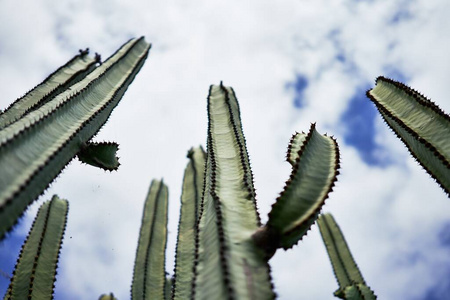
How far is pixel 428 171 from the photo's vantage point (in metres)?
2.53

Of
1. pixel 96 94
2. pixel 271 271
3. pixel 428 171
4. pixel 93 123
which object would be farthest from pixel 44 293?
pixel 428 171

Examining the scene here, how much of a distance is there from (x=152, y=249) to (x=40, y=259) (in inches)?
60.8

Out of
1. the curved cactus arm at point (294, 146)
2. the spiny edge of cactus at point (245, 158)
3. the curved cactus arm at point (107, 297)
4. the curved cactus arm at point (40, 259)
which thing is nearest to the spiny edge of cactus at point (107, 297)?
the curved cactus arm at point (107, 297)

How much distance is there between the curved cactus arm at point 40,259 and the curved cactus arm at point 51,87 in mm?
1118

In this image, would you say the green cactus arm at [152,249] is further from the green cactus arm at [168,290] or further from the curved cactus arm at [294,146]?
the curved cactus arm at [294,146]

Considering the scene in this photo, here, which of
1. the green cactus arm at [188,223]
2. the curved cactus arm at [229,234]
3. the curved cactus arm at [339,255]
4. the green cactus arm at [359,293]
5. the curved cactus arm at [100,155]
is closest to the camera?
the curved cactus arm at [229,234]

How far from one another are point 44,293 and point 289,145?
7.23 ft

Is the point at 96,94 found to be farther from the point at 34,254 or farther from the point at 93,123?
the point at 34,254

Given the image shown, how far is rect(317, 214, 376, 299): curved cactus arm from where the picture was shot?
491 centimetres

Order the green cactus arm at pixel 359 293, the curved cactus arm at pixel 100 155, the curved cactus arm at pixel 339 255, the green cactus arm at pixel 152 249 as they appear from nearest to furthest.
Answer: the curved cactus arm at pixel 100 155 → the green cactus arm at pixel 359 293 → the green cactus arm at pixel 152 249 → the curved cactus arm at pixel 339 255

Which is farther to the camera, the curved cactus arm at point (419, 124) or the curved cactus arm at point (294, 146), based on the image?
the curved cactus arm at point (419, 124)

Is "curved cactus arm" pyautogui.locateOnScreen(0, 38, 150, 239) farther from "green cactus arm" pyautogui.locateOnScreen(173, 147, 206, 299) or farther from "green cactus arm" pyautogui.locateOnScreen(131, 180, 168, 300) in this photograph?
"green cactus arm" pyautogui.locateOnScreen(131, 180, 168, 300)

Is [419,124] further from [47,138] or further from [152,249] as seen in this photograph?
[152,249]

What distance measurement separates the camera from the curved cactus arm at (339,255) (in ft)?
16.1
